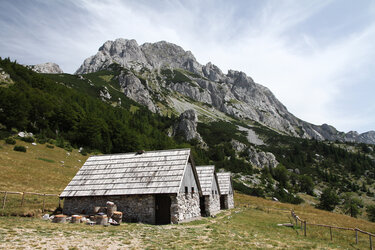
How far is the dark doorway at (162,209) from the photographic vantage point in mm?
22344

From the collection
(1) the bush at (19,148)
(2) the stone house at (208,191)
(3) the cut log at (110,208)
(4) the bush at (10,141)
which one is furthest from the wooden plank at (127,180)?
(4) the bush at (10,141)

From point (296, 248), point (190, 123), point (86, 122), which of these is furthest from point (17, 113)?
point (190, 123)

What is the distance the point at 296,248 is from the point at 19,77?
109962mm

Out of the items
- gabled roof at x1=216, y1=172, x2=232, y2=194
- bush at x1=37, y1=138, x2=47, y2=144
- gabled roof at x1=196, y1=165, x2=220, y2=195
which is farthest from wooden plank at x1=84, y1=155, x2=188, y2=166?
bush at x1=37, y1=138, x2=47, y2=144

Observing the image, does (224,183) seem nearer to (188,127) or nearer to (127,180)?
(127,180)

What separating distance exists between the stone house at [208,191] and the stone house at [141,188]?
6.24m

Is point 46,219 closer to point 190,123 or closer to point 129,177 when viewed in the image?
point 129,177

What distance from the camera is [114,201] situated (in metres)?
22.8

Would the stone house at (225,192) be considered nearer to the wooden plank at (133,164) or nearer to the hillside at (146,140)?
the wooden plank at (133,164)

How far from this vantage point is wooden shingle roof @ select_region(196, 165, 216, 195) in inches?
1351

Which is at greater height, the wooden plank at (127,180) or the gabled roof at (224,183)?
the wooden plank at (127,180)

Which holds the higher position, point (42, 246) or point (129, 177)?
point (129, 177)

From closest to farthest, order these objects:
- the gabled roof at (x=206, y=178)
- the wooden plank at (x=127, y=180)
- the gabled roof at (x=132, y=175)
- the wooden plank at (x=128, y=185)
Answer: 1. the wooden plank at (x=128, y=185)
2. the gabled roof at (x=132, y=175)
3. the wooden plank at (x=127, y=180)
4. the gabled roof at (x=206, y=178)

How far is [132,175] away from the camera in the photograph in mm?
24266
